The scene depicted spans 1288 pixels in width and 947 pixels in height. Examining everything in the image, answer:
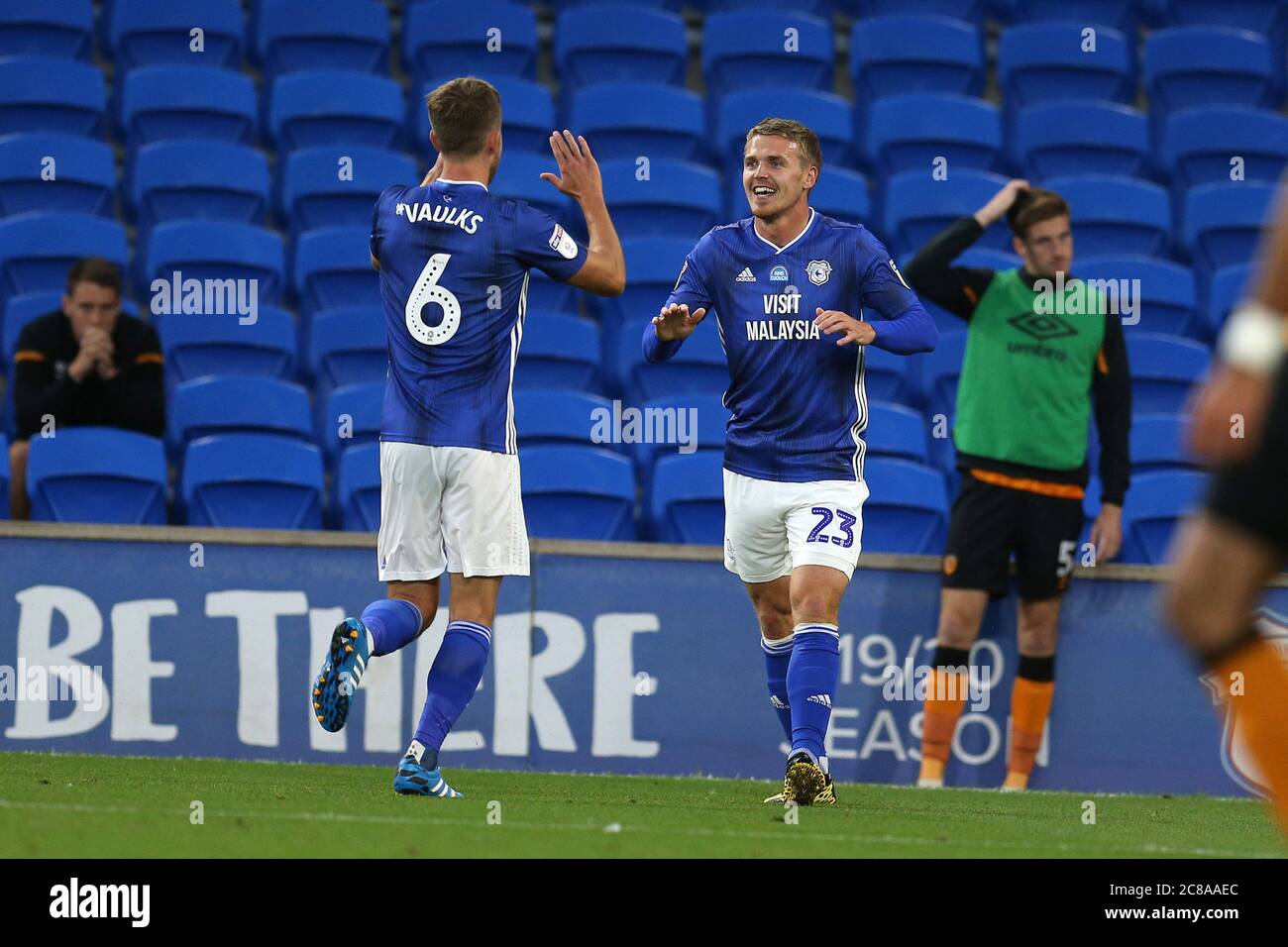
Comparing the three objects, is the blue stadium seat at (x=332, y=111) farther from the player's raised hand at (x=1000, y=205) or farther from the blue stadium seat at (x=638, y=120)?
the player's raised hand at (x=1000, y=205)

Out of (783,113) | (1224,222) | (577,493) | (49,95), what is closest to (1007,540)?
(577,493)

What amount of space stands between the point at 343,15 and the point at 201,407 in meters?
3.96

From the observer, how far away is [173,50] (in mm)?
11141

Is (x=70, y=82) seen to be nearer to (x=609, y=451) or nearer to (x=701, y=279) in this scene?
(x=609, y=451)

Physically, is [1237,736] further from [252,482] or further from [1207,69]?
[1207,69]

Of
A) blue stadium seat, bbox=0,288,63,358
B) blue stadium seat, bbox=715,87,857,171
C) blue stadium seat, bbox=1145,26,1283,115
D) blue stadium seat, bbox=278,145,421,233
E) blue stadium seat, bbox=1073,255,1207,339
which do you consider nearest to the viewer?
blue stadium seat, bbox=0,288,63,358

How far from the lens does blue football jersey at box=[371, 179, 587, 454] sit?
5.40 metres

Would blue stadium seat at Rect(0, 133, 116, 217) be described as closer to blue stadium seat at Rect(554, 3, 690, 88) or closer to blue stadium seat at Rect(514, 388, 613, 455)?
blue stadium seat at Rect(554, 3, 690, 88)

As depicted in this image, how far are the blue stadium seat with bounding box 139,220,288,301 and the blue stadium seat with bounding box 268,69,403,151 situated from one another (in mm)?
1308

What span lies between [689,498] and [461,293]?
9.10 ft

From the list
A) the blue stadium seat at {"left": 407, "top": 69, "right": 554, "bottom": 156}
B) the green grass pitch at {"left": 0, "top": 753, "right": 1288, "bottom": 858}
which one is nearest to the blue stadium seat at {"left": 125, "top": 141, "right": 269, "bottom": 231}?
the blue stadium seat at {"left": 407, "top": 69, "right": 554, "bottom": 156}

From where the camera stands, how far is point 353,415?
8312 millimetres

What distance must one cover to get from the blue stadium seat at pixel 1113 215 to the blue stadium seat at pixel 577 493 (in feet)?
12.1

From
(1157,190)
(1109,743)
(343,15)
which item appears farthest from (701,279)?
(343,15)
